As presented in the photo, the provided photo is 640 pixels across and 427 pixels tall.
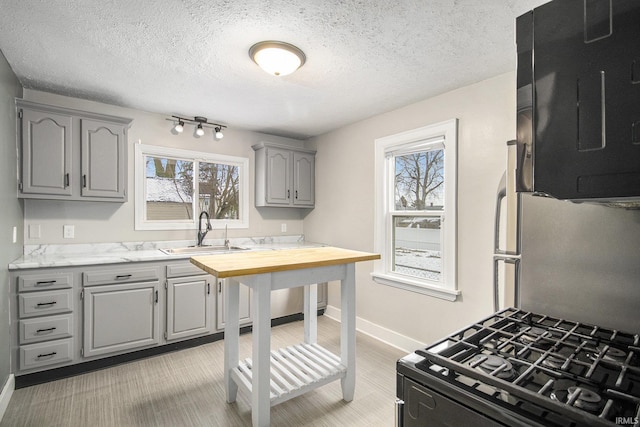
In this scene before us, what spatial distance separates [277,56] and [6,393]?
9.69 feet

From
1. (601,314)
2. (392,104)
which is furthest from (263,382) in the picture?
(392,104)

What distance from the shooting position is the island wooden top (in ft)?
5.39

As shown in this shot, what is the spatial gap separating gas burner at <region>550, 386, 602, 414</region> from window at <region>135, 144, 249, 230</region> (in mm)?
3700

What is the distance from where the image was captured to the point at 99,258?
9.03 ft

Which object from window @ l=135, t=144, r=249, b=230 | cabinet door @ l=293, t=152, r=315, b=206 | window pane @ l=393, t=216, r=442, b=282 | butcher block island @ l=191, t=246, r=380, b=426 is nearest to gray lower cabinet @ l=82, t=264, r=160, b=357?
window @ l=135, t=144, r=249, b=230

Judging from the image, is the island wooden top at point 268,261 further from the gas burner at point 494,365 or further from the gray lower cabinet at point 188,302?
the gray lower cabinet at point 188,302

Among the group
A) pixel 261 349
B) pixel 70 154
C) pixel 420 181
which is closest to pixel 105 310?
pixel 70 154

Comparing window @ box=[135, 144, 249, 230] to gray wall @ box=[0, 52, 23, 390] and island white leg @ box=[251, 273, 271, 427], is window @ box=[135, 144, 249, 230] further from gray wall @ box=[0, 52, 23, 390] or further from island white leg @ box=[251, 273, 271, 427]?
island white leg @ box=[251, 273, 271, 427]

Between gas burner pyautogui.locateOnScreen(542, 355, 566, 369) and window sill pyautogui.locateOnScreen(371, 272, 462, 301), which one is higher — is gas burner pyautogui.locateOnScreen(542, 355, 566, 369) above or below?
above

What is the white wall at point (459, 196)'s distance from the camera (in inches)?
98.8

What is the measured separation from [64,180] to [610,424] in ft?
11.9

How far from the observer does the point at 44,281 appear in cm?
243

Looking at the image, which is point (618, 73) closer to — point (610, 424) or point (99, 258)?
point (610, 424)

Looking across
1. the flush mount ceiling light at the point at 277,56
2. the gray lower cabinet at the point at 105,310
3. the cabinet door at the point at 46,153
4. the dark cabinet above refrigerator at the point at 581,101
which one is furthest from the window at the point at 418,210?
the cabinet door at the point at 46,153
